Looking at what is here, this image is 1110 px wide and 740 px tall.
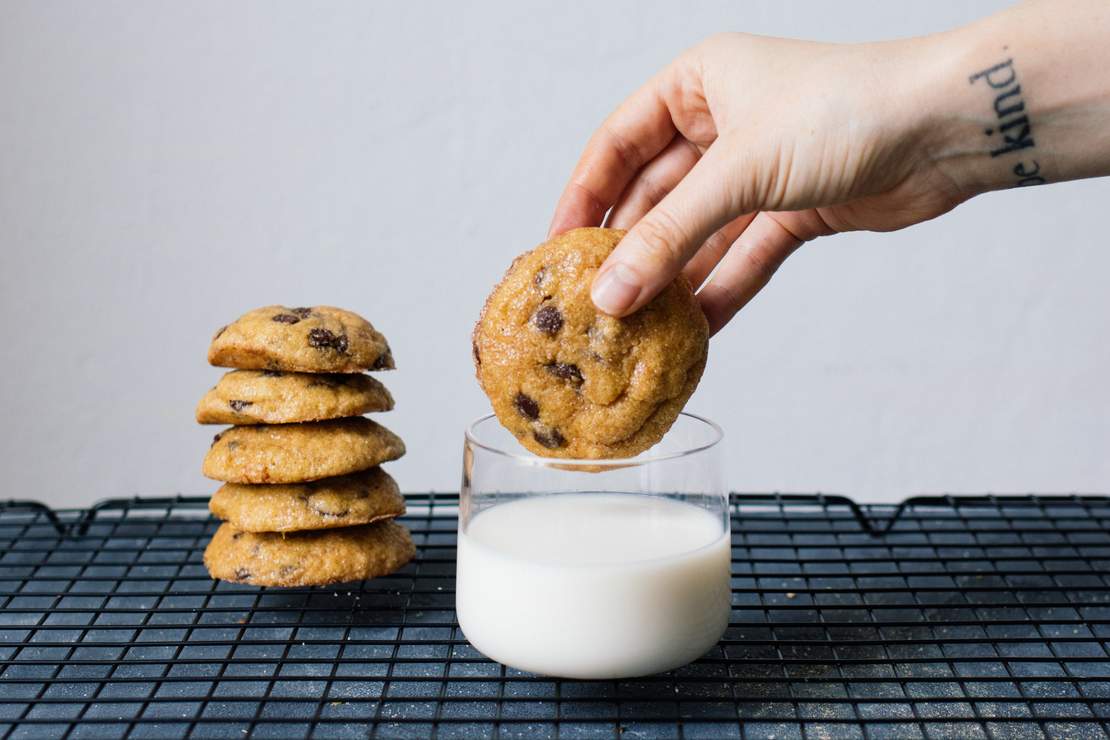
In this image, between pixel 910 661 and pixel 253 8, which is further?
pixel 253 8

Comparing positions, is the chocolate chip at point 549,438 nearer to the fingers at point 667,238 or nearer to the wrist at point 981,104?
the fingers at point 667,238

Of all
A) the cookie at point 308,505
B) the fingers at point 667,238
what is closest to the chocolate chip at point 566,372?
the fingers at point 667,238

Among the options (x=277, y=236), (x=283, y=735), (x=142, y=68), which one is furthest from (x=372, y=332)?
(x=142, y=68)

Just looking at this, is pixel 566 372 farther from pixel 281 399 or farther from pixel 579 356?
pixel 281 399

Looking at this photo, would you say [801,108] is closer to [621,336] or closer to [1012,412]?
[621,336]

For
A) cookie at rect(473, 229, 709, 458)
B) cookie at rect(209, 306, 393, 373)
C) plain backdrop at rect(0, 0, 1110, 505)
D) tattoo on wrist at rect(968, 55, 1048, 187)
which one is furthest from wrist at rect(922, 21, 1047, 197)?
plain backdrop at rect(0, 0, 1110, 505)

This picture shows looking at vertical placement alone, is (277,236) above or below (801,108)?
below

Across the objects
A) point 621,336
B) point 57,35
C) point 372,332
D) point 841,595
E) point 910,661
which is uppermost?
point 57,35
